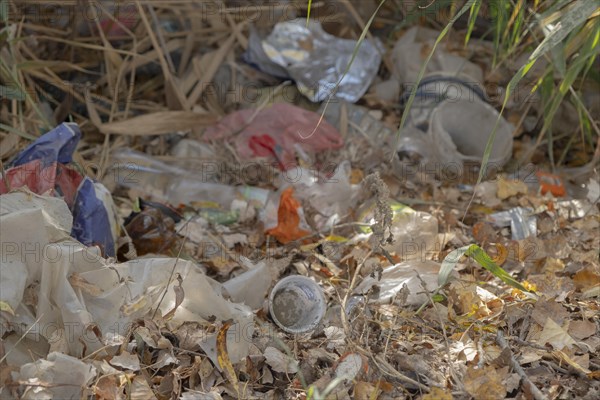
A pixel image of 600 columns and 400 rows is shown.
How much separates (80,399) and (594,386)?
120cm

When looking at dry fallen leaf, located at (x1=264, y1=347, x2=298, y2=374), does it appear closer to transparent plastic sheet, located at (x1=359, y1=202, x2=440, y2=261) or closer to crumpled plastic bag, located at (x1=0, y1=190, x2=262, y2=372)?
crumpled plastic bag, located at (x1=0, y1=190, x2=262, y2=372)

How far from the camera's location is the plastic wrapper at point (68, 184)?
240cm

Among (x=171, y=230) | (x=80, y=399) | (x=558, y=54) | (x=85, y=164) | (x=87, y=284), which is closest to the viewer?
(x=80, y=399)

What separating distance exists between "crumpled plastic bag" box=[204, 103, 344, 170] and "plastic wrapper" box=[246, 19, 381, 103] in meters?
0.19

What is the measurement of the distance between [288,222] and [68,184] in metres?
0.81

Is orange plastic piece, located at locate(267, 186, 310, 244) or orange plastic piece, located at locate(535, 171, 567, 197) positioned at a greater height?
orange plastic piece, located at locate(267, 186, 310, 244)

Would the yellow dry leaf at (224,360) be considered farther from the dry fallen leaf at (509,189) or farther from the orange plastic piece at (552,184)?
the orange plastic piece at (552,184)

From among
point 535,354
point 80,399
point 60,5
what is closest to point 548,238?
point 535,354

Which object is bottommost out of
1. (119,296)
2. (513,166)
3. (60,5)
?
(513,166)

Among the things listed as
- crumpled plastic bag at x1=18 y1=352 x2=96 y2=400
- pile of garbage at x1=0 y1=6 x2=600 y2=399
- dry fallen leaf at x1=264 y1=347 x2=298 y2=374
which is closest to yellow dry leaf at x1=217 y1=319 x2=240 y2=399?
pile of garbage at x1=0 y1=6 x2=600 y2=399

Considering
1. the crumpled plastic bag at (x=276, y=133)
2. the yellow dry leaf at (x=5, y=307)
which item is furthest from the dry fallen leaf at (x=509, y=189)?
the yellow dry leaf at (x=5, y=307)

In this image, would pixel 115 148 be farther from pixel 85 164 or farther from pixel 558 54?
pixel 558 54

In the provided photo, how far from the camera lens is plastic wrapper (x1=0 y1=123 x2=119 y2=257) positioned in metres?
2.40

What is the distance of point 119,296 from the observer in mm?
1971
